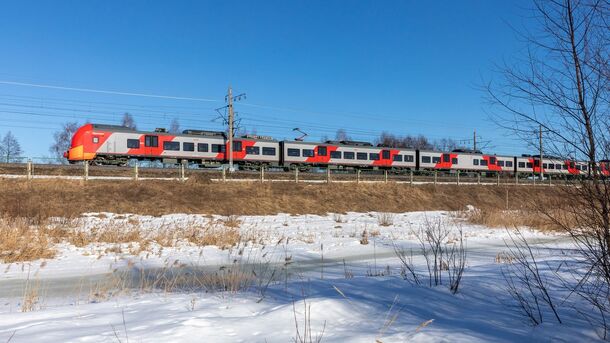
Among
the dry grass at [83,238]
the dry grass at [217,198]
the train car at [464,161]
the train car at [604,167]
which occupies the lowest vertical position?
the dry grass at [83,238]

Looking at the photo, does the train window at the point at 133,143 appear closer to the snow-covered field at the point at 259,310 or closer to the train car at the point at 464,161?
the snow-covered field at the point at 259,310

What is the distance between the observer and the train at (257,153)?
98.4 ft

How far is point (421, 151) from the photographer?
45438 millimetres

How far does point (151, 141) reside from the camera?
1243 inches

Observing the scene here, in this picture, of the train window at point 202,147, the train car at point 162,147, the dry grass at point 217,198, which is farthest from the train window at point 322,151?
the dry grass at point 217,198

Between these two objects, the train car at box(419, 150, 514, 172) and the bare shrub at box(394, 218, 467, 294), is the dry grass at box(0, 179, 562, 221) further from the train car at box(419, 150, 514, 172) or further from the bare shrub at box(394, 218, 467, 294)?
the train car at box(419, 150, 514, 172)

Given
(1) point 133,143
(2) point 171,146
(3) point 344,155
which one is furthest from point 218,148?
(3) point 344,155

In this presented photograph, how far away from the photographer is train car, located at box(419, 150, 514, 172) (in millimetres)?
46062

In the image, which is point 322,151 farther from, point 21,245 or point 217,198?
point 21,245

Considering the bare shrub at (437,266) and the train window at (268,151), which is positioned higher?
the train window at (268,151)

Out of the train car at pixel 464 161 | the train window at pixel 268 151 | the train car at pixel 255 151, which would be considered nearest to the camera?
the train car at pixel 255 151

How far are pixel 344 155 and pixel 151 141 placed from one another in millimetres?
18523

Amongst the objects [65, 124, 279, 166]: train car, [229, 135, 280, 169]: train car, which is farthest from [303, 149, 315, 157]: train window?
[65, 124, 279, 166]: train car

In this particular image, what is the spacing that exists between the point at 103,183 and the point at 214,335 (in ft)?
65.1
